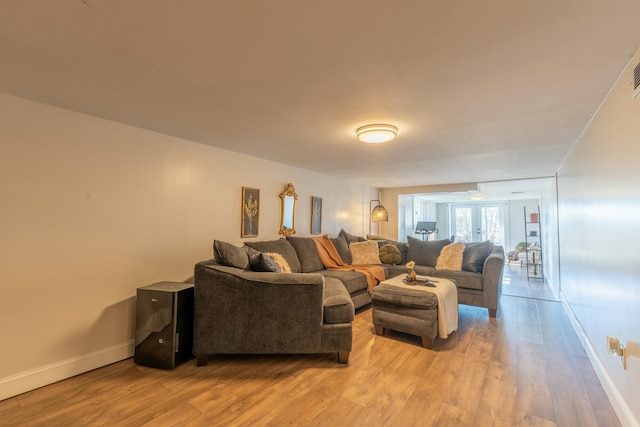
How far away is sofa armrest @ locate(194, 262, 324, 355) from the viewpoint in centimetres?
234

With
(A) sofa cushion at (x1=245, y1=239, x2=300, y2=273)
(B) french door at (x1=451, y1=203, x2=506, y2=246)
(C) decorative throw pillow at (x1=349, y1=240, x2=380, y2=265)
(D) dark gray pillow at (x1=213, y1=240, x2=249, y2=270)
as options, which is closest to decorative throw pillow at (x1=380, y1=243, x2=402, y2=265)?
(C) decorative throw pillow at (x1=349, y1=240, x2=380, y2=265)

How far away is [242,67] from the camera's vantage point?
1.60m

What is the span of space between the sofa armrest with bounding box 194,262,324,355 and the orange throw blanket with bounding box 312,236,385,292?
1.79 meters

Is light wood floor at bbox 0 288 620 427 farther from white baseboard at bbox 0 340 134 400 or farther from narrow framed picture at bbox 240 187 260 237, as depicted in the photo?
narrow framed picture at bbox 240 187 260 237

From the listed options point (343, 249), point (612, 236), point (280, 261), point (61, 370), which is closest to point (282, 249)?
point (280, 261)

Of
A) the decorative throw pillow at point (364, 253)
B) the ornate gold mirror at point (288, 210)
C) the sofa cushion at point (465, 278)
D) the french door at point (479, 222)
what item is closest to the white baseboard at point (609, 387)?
the sofa cushion at point (465, 278)

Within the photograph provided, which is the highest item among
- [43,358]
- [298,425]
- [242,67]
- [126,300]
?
[242,67]

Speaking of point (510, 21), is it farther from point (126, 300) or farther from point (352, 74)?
point (126, 300)

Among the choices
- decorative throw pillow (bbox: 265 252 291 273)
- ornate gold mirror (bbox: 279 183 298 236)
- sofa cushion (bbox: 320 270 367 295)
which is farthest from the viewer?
ornate gold mirror (bbox: 279 183 298 236)

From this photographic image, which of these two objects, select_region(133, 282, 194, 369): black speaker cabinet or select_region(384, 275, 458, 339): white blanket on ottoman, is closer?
select_region(133, 282, 194, 369): black speaker cabinet

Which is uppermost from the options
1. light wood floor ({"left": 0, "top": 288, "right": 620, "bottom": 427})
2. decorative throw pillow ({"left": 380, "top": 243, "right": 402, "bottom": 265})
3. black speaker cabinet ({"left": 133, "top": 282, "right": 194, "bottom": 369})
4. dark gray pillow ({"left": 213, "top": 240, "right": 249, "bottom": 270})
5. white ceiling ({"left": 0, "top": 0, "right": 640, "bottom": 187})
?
white ceiling ({"left": 0, "top": 0, "right": 640, "bottom": 187})

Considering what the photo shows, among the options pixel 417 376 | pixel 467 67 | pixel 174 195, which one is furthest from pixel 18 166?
pixel 417 376

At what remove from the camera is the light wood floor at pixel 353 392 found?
5.71 feet

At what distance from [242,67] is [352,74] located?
0.62 metres
